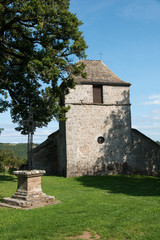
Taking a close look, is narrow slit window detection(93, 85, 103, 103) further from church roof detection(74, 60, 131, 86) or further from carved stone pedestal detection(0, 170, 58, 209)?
carved stone pedestal detection(0, 170, 58, 209)

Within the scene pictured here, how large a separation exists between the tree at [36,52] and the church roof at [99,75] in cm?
457

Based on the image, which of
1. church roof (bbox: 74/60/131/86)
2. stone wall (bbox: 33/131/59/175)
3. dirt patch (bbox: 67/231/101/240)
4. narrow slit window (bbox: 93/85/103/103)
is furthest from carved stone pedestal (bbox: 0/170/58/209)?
stone wall (bbox: 33/131/59/175)

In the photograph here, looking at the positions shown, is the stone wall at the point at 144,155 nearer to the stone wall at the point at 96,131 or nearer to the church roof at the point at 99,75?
the stone wall at the point at 96,131

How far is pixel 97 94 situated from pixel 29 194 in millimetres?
13193

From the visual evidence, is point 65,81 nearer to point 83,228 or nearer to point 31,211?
point 31,211

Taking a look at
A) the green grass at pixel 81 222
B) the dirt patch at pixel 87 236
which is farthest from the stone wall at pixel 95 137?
the dirt patch at pixel 87 236

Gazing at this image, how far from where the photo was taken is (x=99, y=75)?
19734 mm

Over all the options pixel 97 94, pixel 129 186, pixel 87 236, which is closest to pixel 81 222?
pixel 87 236

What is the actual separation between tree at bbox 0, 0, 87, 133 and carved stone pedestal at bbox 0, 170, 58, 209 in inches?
245

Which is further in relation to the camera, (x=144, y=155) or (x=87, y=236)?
(x=144, y=155)

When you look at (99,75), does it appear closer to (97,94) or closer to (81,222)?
(97,94)

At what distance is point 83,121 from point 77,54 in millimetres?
6474

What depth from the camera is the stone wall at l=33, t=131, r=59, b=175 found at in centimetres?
2029

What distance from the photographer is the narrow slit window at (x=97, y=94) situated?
19016mm
